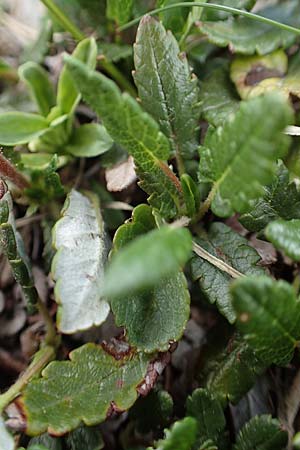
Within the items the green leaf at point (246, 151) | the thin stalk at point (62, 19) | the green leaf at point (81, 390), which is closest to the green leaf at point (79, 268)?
the green leaf at point (81, 390)

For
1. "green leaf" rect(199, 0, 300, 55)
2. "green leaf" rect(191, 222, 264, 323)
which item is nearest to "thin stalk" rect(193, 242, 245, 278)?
"green leaf" rect(191, 222, 264, 323)

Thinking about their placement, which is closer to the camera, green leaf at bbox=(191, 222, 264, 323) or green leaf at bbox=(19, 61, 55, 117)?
green leaf at bbox=(191, 222, 264, 323)

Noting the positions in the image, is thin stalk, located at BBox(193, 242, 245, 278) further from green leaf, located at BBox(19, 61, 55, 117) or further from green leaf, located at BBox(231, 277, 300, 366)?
green leaf, located at BBox(19, 61, 55, 117)

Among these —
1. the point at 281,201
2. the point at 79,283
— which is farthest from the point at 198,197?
the point at 79,283

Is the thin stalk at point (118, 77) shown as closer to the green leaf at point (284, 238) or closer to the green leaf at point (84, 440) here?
the green leaf at point (284, 238)

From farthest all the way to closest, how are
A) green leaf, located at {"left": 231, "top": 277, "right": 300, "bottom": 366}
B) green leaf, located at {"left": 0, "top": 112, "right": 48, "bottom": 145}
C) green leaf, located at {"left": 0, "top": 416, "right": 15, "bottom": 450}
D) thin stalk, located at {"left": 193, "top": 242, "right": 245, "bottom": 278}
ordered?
1. green leaf, located at {"left": 0, "top": 112, "right": 48, "bottom": 145}
2. thin stalk, located at {"left": 193, "top": 242, "right": 245, "bottom": 278}
3. green leaf, located at {"left": 0, "top": 416, "right": 15, "bottom": 450}
4. green leaf, located at {"left": 231, "top": 277, "right": 300, "bottom": 366}

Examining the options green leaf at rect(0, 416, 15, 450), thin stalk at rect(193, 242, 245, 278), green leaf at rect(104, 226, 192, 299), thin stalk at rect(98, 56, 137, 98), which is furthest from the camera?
thin stalk at rect(98, 56, 137, 98)

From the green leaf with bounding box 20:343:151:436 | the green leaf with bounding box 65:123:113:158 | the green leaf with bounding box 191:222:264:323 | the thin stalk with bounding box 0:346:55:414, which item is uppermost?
the green leaf with bounding box 65:123:113:158

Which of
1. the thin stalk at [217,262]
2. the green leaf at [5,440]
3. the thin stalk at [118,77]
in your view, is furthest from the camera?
the thin stalk at [118,77]
